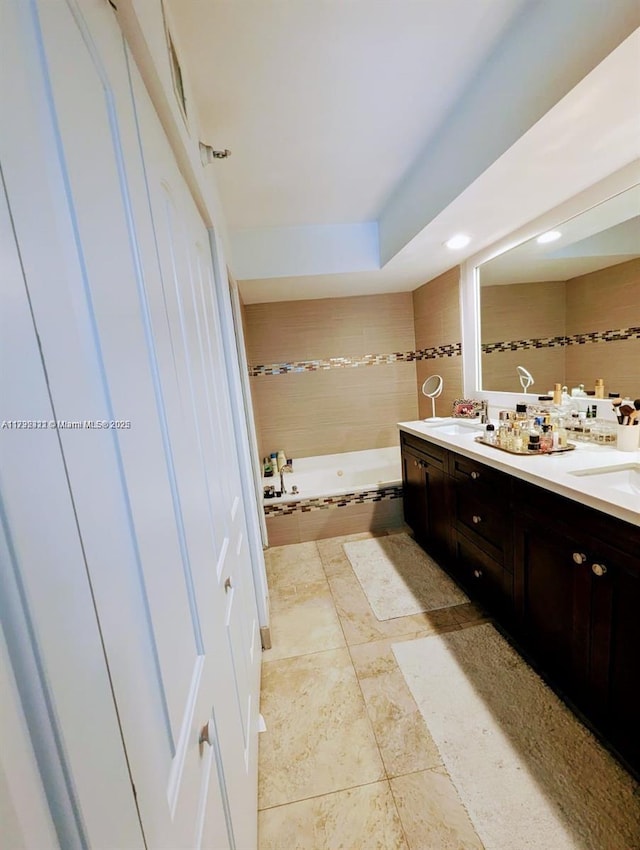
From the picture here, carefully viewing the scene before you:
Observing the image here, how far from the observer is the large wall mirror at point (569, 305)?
162 centimetres

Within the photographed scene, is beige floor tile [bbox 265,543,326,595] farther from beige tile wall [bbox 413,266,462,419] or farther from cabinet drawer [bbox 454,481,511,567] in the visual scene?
beige tile wall [bbox 413,266,462,419]

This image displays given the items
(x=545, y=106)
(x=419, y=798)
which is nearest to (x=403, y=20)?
(x=545, y=106)

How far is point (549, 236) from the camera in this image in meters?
1.99

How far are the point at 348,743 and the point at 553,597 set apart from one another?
971 mm

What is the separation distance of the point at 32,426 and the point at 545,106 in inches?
63.6

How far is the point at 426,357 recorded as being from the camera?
3.51 meters

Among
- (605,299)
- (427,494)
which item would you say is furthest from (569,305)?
(427,494)

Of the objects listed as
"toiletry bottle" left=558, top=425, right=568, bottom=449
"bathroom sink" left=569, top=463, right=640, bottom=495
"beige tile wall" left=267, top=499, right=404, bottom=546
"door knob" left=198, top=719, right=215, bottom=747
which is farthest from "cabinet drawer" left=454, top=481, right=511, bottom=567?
"door knob" left=198, top=719, right=215, bottom=747

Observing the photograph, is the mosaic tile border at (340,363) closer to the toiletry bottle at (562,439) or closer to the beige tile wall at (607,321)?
the beige tile wall at (607,321)

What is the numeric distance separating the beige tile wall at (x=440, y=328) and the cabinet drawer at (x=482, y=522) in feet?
4.05

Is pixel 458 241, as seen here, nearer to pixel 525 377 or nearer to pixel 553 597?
pixel 525 377

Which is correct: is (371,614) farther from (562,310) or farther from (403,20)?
(403,20)

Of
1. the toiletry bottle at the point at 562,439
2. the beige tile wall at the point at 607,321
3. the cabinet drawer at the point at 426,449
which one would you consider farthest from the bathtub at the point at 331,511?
the beige tile wall at the point at 607,321

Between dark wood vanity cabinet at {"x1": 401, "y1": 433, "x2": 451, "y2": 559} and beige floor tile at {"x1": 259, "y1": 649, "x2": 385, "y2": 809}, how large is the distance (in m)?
1.00
